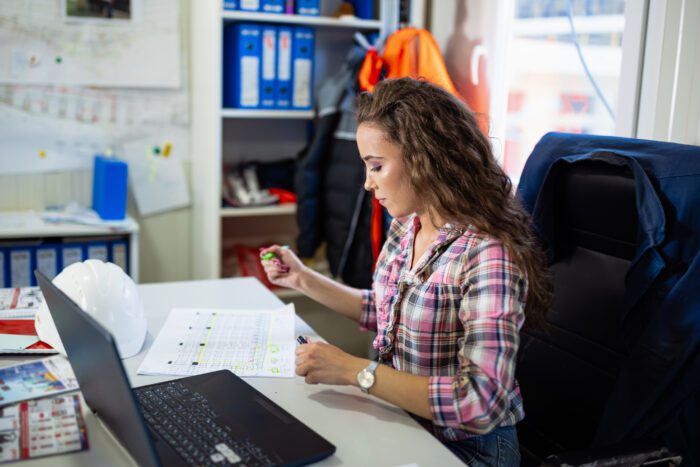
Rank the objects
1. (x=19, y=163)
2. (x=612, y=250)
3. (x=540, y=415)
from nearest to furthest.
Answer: (x=612, y=250) < (x=540, y=415) < (x=19, y=163)

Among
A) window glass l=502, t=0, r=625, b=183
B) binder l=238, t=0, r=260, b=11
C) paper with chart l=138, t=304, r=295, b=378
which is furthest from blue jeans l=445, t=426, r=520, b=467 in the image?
binder l=238, t=0, r=260, b=11

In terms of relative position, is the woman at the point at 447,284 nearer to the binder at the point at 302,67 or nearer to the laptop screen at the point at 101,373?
the laptop screen at the point at 101,373

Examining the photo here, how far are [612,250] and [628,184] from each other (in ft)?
0.45

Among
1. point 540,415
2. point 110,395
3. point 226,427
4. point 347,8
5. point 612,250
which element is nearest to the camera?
point 110,395

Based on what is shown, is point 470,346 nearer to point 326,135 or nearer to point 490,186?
point 490,186

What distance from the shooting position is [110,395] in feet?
3.28

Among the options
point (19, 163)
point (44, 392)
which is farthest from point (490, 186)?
point (19, 163)

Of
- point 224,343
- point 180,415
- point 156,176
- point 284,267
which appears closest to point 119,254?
point 156,176

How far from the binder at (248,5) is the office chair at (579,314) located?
1.83 meters

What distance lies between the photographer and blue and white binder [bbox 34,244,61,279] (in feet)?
8.92

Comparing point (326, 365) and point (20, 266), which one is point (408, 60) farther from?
point (326, 365)

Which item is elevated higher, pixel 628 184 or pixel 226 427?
pixel 628 184

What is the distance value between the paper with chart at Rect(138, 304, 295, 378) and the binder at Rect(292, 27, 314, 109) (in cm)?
154

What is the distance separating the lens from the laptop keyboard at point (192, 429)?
1.03 metres
